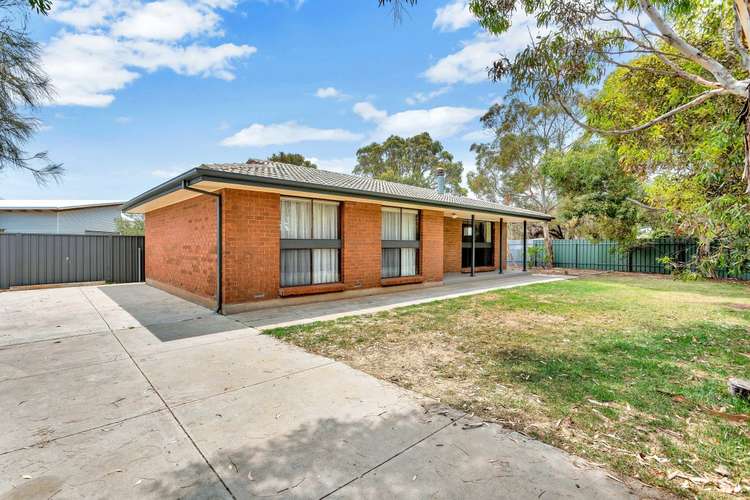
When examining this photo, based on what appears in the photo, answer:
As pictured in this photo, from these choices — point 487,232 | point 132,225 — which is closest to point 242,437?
point 487,232

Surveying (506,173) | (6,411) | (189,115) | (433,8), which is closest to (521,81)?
(433,8)

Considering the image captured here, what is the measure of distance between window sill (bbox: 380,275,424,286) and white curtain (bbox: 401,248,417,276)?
0.80 ft

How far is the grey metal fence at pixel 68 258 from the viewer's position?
11484mm

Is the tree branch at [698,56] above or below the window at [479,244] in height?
above

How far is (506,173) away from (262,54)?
21268mm

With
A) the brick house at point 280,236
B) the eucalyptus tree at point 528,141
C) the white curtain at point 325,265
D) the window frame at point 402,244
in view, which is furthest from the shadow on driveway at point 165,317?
the eucalyptus tree at point 528,141

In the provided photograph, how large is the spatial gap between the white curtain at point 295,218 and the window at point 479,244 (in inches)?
358

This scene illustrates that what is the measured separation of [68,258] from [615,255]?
24794mm

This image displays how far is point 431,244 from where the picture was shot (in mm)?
12031

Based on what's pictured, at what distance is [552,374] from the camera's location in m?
3.88

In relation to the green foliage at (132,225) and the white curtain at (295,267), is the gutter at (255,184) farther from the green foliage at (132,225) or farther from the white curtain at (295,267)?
the green foliage at (132,225)

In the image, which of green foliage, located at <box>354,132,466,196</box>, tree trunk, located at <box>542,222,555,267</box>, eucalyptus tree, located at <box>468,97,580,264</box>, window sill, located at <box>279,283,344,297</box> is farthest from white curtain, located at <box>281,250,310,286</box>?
green foliage, located at <box>354,132,466,196</box>

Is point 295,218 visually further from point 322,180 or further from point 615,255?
point 615,255

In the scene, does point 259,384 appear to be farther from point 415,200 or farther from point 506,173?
point 506,173
